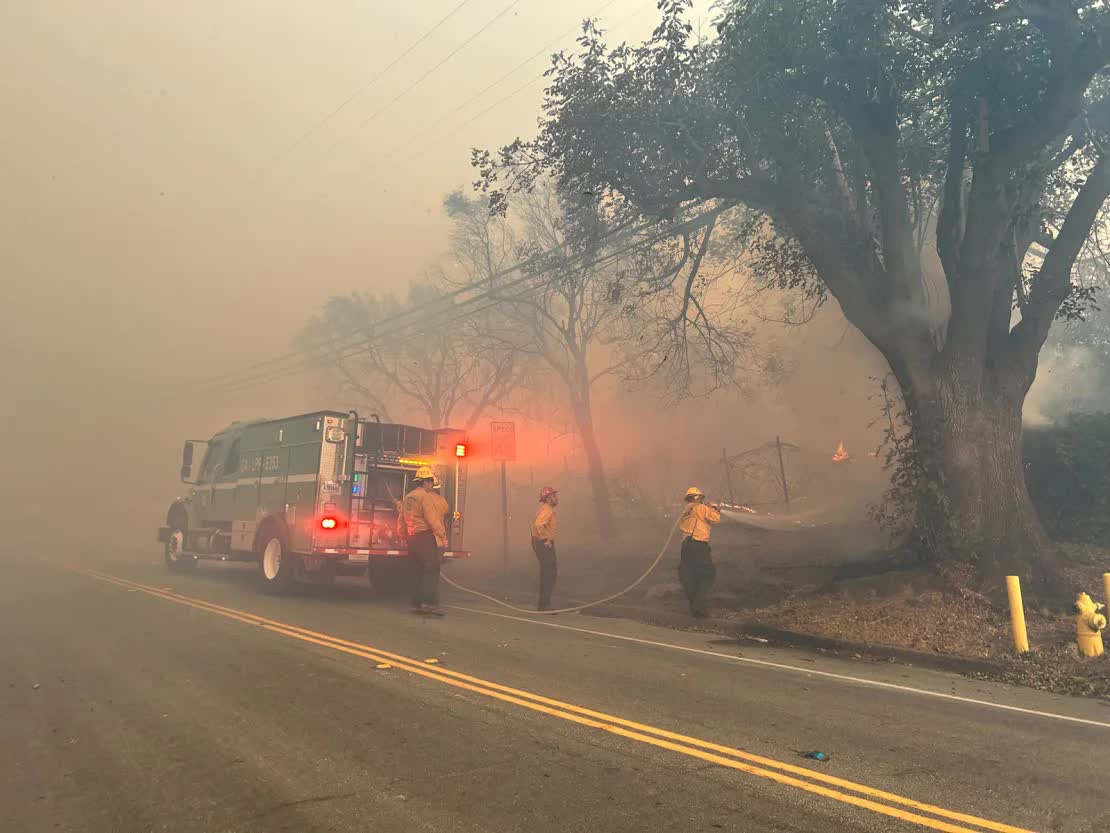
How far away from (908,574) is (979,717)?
438cm

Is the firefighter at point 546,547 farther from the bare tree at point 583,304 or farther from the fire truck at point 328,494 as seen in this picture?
the bare tree at point 583,304

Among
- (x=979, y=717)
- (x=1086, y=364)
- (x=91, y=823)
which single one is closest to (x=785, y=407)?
(x=1086, y=364)

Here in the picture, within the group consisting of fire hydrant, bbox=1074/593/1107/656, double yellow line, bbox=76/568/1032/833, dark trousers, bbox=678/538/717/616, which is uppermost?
dark trousers, bbox=678/538/717/616

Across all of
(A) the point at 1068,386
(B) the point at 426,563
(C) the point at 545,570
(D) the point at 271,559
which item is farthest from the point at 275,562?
(A) the point at 1068,386

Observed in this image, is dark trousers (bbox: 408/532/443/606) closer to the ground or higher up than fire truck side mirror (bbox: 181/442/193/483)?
closer to the ground

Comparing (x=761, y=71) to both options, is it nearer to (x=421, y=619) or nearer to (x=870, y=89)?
(x=870, y=89)

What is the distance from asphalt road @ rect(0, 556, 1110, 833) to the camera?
3512 mm

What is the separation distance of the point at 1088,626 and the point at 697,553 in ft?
14.2

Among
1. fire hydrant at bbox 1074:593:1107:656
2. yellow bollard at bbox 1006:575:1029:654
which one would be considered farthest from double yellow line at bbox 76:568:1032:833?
fire hydrant at bbox 1074:593:1107:656

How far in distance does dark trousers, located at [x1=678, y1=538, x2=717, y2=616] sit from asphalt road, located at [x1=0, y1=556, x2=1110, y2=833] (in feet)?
5.35

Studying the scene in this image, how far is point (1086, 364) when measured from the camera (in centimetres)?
2323

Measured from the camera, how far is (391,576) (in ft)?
41.1

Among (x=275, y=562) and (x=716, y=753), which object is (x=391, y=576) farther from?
(x=716, y=753)

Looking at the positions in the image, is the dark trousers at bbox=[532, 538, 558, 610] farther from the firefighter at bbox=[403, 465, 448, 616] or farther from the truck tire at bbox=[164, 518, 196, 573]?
the truck tire at bbox=[164, 518, 196, 573]
